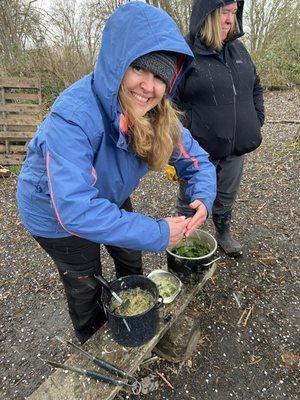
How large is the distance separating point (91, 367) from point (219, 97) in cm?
205

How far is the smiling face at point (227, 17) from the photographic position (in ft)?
8.05

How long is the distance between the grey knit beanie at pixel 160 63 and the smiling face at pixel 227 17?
1131 mm

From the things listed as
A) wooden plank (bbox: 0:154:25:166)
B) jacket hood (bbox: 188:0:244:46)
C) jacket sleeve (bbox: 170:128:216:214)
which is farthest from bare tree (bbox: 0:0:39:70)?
jacket sleeve (bbox: 170:128:216:214)

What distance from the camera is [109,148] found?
5.37 feet

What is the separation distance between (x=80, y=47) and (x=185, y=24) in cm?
472

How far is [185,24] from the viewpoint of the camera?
12625 millimetres

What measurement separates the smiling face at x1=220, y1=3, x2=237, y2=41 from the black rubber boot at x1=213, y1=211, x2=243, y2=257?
166 cm

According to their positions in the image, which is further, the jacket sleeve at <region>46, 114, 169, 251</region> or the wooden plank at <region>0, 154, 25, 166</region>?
the wooden plank at <region>0, 154, 25, 166</region>

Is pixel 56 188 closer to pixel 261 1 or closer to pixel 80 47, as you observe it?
pixel 80 47

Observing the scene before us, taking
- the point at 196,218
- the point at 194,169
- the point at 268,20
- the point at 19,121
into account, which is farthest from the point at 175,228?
the point at 268,20

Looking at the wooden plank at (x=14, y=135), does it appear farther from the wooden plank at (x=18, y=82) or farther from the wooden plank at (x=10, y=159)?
the wooden plank at (x=18, y=82)

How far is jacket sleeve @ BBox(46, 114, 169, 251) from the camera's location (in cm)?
140

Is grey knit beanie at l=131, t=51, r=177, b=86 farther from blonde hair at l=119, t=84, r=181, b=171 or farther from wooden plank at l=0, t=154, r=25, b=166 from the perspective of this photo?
wooden plank at l=0, t=154, r=25, b=166

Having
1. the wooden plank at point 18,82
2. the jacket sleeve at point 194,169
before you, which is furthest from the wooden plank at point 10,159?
the jacket sleeve at point 194,169
